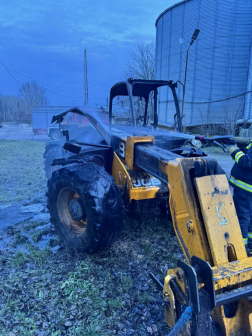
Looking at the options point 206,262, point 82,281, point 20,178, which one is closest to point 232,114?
point 20,178

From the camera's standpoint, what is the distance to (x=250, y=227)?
3746 mm

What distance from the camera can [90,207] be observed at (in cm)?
292

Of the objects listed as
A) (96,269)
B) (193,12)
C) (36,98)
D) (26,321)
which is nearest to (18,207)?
(96,269)

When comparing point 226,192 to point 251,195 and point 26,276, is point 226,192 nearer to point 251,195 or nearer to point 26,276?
point 251,195

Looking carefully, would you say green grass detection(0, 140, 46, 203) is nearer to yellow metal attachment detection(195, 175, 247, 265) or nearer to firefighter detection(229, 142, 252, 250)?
firefighter detection(229, 142, 252, 250)

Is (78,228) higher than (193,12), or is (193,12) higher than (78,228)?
(193,12)

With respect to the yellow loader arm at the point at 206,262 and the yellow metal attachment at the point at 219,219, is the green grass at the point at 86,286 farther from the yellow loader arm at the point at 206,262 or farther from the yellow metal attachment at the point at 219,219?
the yellow metal attachment at the point at 219,219

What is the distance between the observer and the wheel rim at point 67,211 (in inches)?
139

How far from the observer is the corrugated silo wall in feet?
50.2

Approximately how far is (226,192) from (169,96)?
1811 centimetres

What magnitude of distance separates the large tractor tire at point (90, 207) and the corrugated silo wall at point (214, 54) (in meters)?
13.9

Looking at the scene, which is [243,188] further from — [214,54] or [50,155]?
[214,54]

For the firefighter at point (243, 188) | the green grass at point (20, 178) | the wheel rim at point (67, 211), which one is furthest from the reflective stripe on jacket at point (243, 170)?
the green grass at point (20, 178)

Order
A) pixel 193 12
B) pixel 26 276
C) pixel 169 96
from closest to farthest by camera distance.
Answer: pixel 26 276 < pixel 193 12 < pixel 169 96
